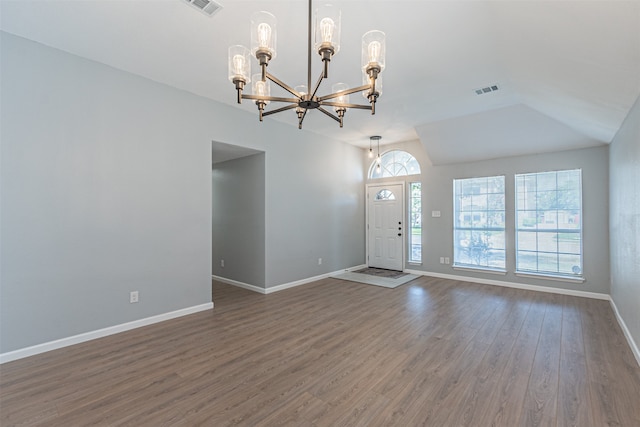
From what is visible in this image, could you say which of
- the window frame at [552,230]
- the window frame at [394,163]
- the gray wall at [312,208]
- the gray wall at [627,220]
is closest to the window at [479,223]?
the window frame at [552,230]

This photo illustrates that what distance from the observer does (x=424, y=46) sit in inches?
109

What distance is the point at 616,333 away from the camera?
3170 mm

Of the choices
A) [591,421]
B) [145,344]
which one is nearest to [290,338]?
[145,344]

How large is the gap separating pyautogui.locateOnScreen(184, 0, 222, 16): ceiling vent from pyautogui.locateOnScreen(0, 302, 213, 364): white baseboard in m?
3.36

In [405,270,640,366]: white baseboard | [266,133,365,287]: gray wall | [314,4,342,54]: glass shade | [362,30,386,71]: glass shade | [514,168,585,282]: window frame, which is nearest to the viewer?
[314,4,342,54]: glass shade

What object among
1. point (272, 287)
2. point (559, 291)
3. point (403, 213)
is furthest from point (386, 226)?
point (559, 291)

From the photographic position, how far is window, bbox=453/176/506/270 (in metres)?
5.50

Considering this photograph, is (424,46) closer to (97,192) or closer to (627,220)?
(627,220)

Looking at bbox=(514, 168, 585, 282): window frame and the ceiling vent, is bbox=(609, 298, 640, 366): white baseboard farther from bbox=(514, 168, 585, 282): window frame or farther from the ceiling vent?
the ceiling vent

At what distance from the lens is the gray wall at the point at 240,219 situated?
16.2ft

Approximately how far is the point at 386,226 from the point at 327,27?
18.1 feet

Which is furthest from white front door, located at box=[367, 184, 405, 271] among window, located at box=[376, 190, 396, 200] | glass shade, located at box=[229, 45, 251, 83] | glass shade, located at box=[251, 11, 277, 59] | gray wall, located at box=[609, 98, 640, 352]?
glass shade, located at box=[251, 11, 277, 59]

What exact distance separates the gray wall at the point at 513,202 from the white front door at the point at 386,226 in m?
0.39

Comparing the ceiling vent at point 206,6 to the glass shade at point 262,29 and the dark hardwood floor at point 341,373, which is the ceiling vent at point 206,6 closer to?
the glass shade at point 262,29
